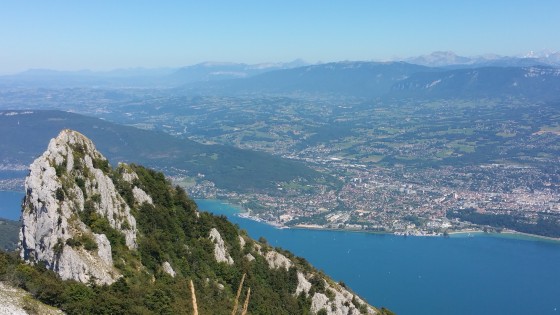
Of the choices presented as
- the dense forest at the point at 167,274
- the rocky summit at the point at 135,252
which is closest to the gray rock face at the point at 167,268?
the rocky summit at the point at 135,252

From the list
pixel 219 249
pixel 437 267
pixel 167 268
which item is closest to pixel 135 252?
pixel 167 268

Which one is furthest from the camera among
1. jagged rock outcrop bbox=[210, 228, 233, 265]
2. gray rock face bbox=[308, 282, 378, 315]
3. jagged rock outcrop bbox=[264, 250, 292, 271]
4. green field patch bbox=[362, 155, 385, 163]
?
green field patch bbox=[362, 155, 385, 163]

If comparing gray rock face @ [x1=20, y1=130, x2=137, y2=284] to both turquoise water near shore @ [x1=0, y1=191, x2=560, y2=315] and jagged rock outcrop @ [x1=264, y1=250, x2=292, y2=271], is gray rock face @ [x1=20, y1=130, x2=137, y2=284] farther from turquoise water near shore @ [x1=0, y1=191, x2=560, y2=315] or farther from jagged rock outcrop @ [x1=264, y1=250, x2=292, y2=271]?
turquoise water near shore @ [x1=0, y1=191, x2=560, y2=315]

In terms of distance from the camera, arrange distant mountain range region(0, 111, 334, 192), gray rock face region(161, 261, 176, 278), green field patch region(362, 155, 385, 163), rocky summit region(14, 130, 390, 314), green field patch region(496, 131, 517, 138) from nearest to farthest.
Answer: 1. rocky summit region(14, 130, 390, 314)
2. gray rock face region(161, 261, 176, 278)
3. distant mountain range region(0, 111, 334, 192)
4. green field patch region(362, 155, 385, 163)
5. green field patch region(496, 131, 517, 138)

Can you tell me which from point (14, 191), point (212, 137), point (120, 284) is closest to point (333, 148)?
point (212, 137)

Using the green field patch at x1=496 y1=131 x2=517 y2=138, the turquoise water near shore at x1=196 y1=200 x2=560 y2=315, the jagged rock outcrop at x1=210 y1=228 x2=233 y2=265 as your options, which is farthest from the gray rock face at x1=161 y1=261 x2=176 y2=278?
the green field patch at x1=496 y1=131 x2=517 y2=138

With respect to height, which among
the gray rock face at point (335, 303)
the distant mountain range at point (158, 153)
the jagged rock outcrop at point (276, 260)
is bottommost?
the distant mountain range at point (158, 153)

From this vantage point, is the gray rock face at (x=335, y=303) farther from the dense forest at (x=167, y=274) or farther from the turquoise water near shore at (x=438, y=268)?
the turquoise water near shore at (x=438, y=268)
